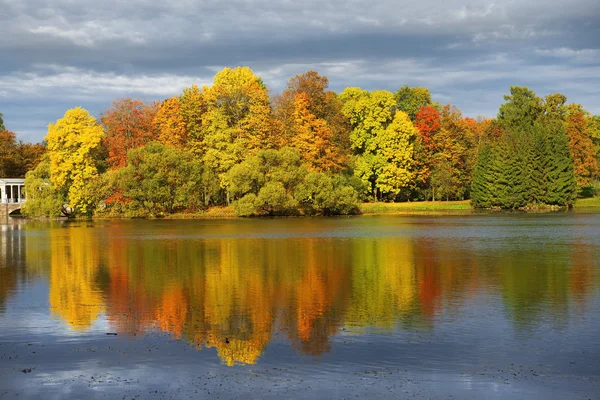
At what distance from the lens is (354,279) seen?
1082 inches

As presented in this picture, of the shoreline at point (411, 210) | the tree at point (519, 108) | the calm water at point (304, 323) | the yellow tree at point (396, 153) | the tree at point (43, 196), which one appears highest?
the tree at point (519, 108)

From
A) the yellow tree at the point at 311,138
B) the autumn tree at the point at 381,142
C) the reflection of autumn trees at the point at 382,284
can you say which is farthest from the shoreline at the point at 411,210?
the reflection of autumn trees at the point at 382,284

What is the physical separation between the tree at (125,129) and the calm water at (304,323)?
50605 mm

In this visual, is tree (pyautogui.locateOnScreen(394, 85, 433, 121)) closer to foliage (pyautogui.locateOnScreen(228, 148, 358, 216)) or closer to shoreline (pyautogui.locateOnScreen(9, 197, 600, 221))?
shoreline (pyautogui.locateOnScreen(9, 197, 600, 221))

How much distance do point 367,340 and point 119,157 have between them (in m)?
74.8

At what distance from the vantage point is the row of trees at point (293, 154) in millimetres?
80000

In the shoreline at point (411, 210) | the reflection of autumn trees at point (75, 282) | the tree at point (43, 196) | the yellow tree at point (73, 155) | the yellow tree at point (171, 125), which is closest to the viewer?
the reflection of autumn trees at point (75, 282)

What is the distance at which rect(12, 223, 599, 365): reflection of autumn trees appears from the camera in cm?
1889

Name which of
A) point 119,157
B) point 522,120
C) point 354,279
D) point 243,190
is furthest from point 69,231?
point 522,120

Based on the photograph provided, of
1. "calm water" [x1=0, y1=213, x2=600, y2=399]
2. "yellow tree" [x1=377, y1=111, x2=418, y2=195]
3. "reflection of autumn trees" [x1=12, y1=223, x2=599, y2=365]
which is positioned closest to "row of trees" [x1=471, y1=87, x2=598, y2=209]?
"yellow tree" [x1=377, y1=111, x2=418, y2=195]

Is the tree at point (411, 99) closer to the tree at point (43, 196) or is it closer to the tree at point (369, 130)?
the tree at point (369, 130)

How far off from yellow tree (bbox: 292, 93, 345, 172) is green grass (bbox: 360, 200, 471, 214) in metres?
6.85

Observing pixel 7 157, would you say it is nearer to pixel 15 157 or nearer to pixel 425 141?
pixel 15 157

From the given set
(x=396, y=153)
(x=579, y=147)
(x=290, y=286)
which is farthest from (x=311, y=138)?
(x=290, y=286)
